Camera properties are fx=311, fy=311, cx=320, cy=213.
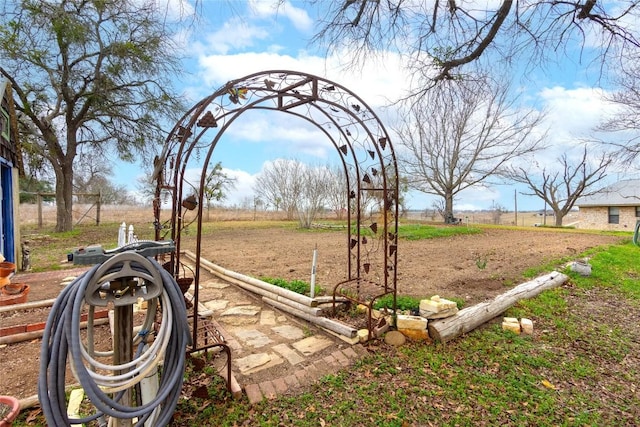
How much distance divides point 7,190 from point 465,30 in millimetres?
8562

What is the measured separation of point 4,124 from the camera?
623 cm

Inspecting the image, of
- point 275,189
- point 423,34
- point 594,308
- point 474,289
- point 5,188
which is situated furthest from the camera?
point 275,189

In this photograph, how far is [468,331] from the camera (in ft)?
11.3

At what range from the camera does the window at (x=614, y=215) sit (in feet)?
66.7

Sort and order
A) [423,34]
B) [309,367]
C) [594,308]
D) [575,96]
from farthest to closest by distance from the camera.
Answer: [594,308], [575,96], [423,34], [309,367]

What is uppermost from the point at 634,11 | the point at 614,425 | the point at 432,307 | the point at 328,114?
the point at 634,11

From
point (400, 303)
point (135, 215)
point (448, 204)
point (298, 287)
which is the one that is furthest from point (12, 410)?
point (135, 215)

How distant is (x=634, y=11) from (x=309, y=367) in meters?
3.79

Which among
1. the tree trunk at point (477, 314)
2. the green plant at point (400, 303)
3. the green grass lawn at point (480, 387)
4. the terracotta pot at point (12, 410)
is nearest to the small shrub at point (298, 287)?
the green plant at point (400, 303)

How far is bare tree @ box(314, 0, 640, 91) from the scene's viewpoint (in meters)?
2.46

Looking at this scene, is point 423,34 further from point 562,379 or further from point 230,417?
point 230,417

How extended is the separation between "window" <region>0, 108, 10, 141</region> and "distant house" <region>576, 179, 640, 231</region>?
27823 mm

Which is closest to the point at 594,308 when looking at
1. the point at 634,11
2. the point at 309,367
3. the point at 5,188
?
the point at 634,11

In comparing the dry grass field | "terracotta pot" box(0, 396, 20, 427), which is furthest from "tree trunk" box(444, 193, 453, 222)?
"terracotta pot" box(0, 396, 20, 427)
